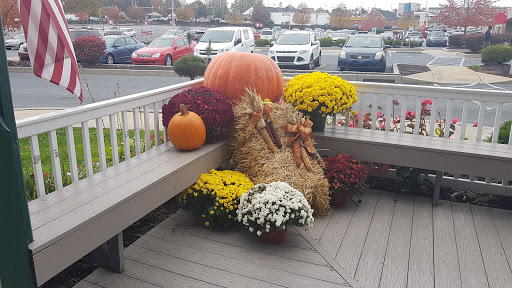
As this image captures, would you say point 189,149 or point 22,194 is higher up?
point 22,194

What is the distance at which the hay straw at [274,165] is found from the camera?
3.76 m

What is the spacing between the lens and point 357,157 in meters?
4.31

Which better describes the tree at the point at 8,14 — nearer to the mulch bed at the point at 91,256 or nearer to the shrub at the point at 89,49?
the shrub at the point at 89,49

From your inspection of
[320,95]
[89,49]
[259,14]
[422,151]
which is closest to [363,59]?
[89,49]

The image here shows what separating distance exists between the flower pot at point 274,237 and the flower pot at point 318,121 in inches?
61.9

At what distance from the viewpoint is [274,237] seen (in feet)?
10.9

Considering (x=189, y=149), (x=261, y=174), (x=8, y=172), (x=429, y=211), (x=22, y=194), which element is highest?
(x=8, y=172)

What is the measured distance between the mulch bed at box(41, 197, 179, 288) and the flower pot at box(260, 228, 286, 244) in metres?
1.03

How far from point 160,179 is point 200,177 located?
62 cm

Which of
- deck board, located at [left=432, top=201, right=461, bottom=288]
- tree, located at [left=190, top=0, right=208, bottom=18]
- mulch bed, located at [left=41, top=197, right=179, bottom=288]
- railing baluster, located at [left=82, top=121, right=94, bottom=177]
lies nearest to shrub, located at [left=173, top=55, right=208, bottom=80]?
mulch bed, located at [left=41, top=197, right=179, bottom=288]

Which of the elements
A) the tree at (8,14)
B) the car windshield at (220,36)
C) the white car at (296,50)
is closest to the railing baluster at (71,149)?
the white car at (296,50)

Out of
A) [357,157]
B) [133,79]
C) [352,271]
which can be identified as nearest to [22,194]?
[352,271]

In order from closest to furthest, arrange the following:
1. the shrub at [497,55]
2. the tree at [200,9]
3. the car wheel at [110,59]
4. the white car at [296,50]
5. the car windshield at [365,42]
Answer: the white car at [296,50] → the car windshield at [365,42] → the shrub at [497,55] → the car wheel at [110,59] → the tree at [200,9]

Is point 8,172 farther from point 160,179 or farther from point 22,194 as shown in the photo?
point 160,179
